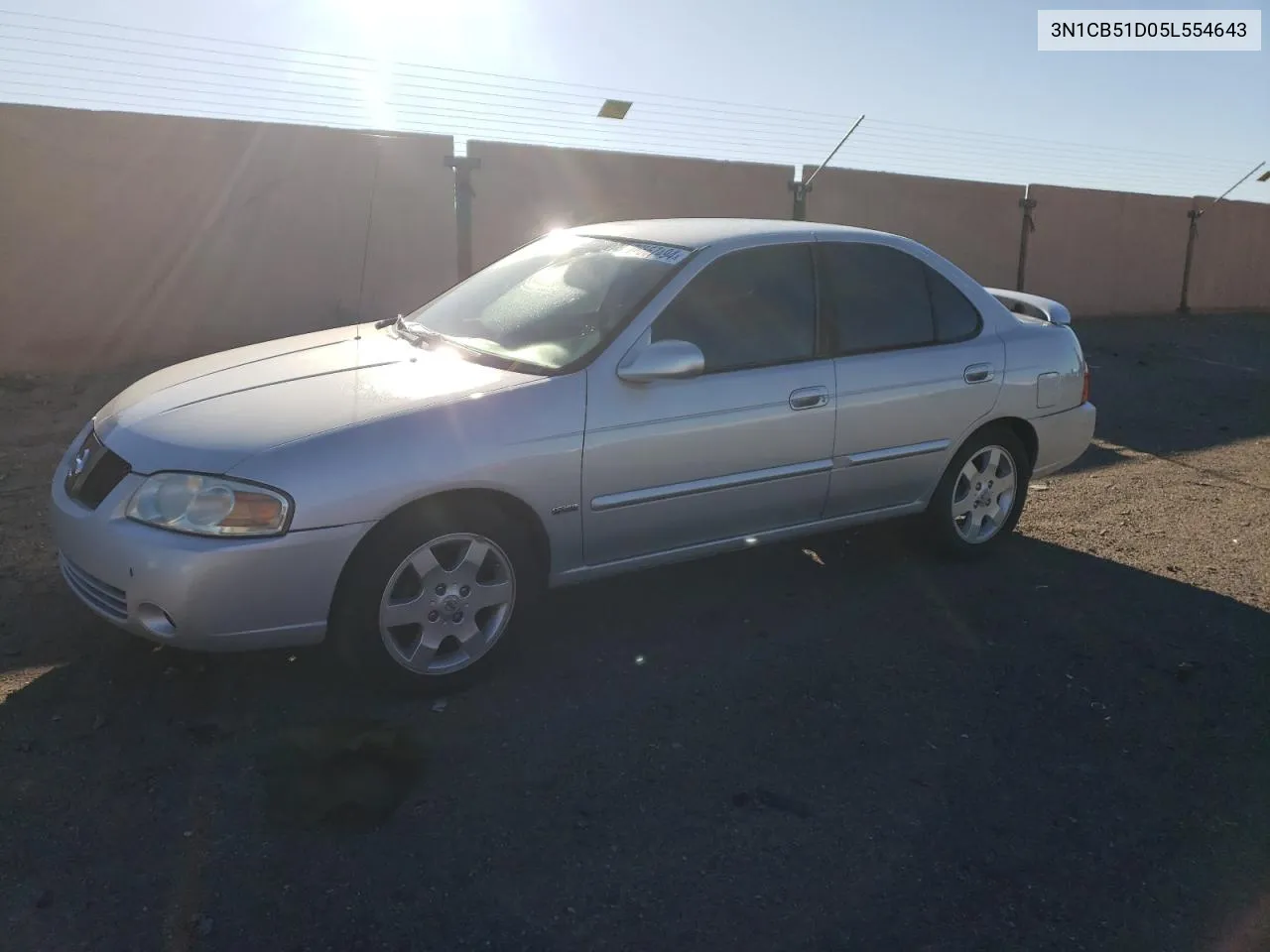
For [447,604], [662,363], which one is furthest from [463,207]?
[447,604]

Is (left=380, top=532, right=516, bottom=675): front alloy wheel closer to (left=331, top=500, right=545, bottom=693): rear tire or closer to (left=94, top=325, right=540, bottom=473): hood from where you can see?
(left=331, top=500, right=545, bottom=693): rear tire

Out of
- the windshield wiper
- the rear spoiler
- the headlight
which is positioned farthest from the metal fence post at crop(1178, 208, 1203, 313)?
the headlight

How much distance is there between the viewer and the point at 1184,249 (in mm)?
20672

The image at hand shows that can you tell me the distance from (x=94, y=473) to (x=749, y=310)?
2569mm

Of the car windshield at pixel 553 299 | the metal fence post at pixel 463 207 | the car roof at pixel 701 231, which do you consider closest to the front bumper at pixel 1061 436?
the car roof at pixel 701 231

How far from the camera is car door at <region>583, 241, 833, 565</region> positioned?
4.13 meters

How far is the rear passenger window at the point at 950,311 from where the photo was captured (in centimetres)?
527

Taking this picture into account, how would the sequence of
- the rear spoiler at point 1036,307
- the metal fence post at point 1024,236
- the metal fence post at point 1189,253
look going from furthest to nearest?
1. the metal fence post at point 1189,253
2. the metal fence post at point 1024,236
3. the rear spoiler at point 1036,307

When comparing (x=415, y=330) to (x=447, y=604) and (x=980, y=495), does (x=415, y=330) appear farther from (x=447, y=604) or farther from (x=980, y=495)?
(x=980, y=495)

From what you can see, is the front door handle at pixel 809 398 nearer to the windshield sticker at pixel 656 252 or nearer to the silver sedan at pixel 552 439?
the silver sedan at pixel 552 439

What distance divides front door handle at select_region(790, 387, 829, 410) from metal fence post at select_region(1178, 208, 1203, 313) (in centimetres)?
1889

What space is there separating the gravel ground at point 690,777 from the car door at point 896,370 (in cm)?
55

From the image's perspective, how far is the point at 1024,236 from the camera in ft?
58.1

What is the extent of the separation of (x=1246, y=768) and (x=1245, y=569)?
7.72 ft
